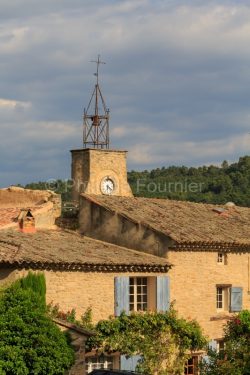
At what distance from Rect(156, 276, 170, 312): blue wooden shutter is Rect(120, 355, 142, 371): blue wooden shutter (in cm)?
221

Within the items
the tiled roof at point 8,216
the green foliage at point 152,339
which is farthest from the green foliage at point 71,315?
the tiled roof at point 8,216

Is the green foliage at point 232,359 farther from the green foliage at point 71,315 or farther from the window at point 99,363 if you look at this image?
the green foliage at point 71,315

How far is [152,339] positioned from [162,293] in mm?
1870

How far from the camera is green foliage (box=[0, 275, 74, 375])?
25.6 m

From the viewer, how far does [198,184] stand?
69000mm

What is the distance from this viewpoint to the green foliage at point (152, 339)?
100ft

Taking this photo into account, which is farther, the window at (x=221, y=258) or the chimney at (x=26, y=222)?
the window at (x=221, y=258)

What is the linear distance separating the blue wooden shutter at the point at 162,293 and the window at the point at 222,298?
352cm

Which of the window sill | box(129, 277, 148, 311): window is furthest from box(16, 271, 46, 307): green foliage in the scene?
the window sill

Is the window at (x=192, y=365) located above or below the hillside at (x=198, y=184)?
below

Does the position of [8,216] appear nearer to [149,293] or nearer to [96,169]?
[149,293]

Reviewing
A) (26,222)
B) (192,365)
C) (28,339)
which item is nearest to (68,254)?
(26,222)

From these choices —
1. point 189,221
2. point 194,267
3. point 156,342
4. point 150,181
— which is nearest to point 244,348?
point 156,342

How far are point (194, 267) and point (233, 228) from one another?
13.9ft
